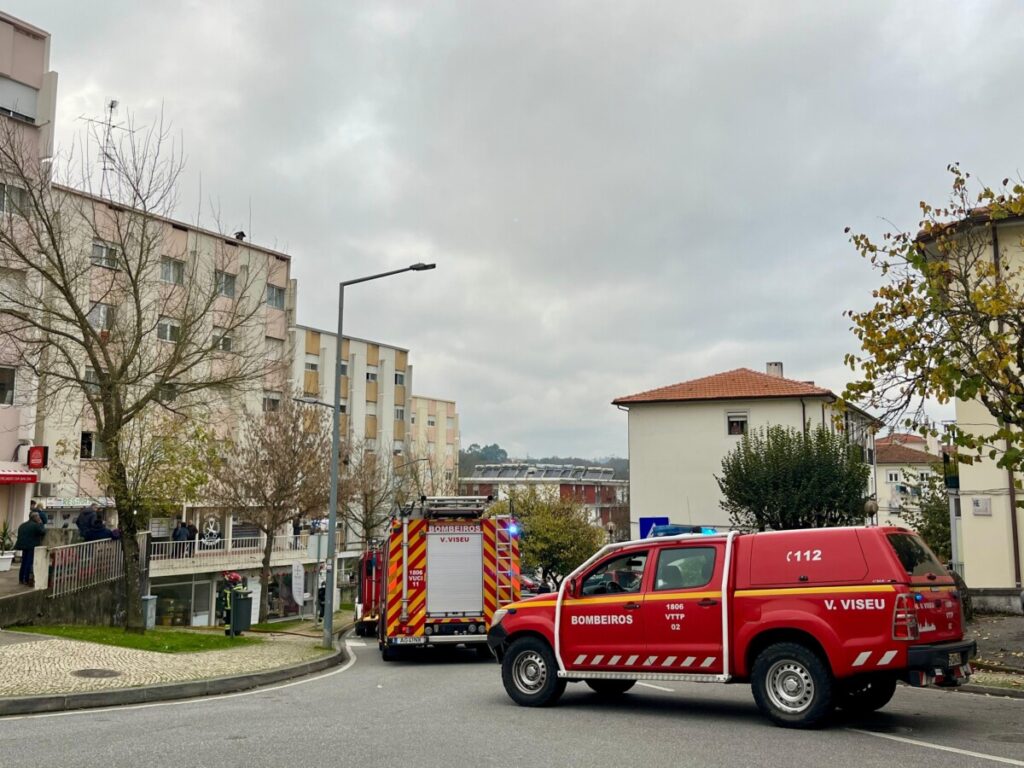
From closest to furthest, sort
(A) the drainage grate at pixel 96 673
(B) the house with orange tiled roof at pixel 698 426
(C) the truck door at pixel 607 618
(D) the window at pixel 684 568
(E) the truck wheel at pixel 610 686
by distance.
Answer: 1. (D) the window at pixel 684 568
2. (C) the truck door at pixel 607 618
3. (E) the truck wheel at pixel 610 686
4. (A) the drainage grate at pixel 96 673
5. (B) the house with orange tiled roof at pixel 698 426

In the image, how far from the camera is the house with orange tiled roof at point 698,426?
4084 centimetres

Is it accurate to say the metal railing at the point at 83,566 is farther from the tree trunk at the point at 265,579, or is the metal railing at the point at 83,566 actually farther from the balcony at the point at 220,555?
the tree trunk at the point at 265,579

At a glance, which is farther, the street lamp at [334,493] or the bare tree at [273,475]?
the bare tree at [273,475]

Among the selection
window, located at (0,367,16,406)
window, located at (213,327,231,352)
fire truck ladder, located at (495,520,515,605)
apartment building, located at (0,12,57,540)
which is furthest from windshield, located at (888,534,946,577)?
window, located at (0,367,16,406)

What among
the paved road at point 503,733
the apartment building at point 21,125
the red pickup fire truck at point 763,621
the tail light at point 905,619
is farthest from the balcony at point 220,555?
the tail light at point 905,619

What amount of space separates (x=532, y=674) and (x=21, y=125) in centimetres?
Result: 2768

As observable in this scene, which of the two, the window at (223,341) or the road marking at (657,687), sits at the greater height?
the window at (223,341)

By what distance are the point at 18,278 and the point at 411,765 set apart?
15.2m

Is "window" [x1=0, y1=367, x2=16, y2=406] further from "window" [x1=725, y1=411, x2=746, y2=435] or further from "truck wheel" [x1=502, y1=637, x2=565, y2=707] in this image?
"window" [x1=725, y1=411, x2=746, y2=435]

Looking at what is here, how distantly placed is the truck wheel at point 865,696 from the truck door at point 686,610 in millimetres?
1283

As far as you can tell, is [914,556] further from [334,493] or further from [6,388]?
[6,388]

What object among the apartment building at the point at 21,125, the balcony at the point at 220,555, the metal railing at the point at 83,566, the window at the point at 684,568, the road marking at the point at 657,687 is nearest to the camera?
the window at the point at 684,568

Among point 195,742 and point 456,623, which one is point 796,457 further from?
point 195,742

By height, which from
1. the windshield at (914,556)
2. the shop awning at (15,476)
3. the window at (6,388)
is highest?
the window at (6,388)
